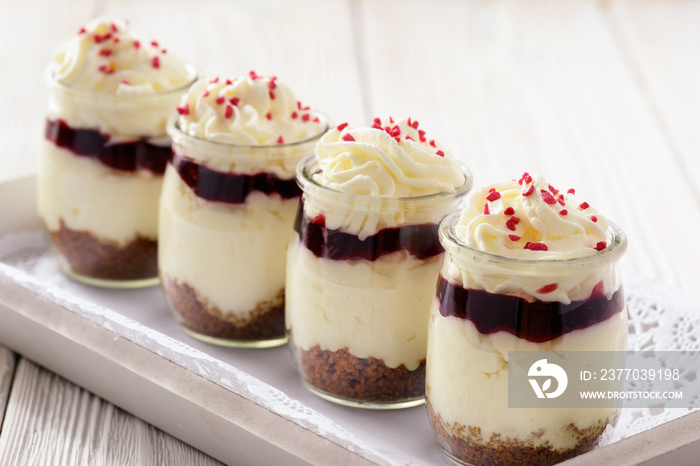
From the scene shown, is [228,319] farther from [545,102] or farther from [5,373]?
[545,102]

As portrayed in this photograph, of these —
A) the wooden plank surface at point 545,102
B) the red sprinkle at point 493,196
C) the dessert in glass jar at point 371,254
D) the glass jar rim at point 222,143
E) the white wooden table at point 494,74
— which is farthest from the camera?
the white wooden table at point 494,74

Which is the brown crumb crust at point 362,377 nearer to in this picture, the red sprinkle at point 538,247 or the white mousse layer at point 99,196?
the red sprinkle at point 538,247

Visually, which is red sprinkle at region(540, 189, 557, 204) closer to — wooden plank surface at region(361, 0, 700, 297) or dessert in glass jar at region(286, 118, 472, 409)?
dessert in glass jar at region(286, 118, 472, 409)

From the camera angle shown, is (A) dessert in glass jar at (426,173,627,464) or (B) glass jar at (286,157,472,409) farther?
(B) glass jar at (286,157,472,409)

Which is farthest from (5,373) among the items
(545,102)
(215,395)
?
(545,102)

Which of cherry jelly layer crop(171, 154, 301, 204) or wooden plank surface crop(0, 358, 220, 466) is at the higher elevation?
cherry jelly layer crop(171, 154, 301, 204)

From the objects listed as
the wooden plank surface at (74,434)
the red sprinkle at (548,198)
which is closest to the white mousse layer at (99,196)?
the wooden plank surface at (74,434)

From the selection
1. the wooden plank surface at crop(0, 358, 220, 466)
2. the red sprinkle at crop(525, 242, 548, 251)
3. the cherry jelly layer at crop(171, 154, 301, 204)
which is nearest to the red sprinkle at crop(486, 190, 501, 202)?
the red sprinkle at crop(525, 242, 548, 251)
